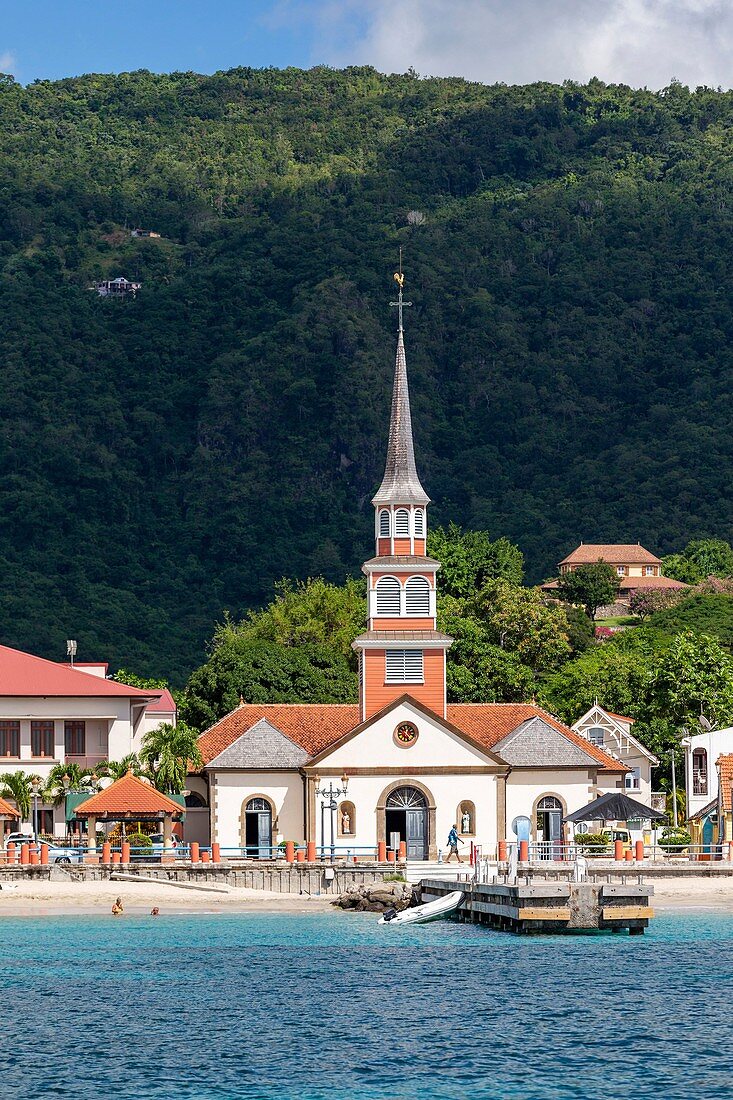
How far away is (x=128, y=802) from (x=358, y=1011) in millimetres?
29042

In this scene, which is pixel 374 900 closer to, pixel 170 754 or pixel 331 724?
pixel 170 754

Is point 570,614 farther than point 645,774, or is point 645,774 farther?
point 570,614

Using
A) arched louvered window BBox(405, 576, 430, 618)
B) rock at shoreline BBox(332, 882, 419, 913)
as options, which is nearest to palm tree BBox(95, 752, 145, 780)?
arched louvered window BBox(405, 576, 430, 618)

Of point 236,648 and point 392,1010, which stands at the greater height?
point 236,648

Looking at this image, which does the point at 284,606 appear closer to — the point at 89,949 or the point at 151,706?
the point at 151,706

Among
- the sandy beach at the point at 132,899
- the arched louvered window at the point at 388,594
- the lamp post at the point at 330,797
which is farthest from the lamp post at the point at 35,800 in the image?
the arched louvered window at the point at 388,594

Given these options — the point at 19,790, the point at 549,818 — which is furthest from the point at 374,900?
the point at 19,790

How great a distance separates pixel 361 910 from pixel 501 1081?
30222 mm

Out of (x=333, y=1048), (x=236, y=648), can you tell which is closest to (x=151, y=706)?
(x=236, y=648)

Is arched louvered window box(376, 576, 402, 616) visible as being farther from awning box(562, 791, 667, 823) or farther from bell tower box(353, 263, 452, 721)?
A: awning box(562, 791, 667, 823)

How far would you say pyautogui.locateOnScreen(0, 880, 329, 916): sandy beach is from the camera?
208 ft

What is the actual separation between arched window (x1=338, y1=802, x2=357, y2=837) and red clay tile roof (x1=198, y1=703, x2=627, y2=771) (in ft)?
9.09

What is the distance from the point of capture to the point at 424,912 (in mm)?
62062

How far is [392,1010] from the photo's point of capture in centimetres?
4344
